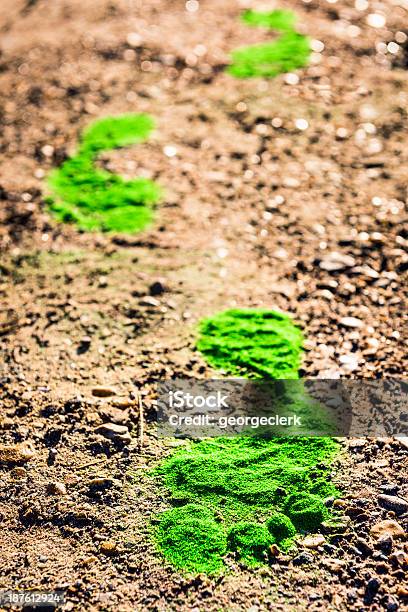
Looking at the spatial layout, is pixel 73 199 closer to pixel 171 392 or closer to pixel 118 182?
pixel 118 182

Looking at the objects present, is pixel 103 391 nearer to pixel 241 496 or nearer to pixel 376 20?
pixel 241 496

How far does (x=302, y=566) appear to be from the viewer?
2439 mm

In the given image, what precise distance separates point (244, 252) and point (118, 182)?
1157mm

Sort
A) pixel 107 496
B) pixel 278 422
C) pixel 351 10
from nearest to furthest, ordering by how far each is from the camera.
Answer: pixel 107 496
pixel 278 422
pixel 351 10

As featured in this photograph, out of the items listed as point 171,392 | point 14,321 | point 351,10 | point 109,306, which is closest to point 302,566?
point 171,392

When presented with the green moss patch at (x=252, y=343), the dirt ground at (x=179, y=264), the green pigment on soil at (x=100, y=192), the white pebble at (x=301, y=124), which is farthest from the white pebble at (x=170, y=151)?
the green moss patch at (x=252, y=343)

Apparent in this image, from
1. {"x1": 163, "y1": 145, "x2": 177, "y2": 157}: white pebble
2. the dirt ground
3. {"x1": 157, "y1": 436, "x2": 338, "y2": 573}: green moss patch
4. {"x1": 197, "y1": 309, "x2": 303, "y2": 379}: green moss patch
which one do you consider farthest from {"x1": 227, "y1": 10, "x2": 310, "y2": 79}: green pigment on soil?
{"x1": 157, "y1": 436, "x2": 338, "y2": 573}: green moss patch

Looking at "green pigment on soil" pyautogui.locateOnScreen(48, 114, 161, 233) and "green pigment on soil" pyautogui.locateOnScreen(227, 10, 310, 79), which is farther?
"green pigment on soil" pyautogui.locateOnScreen(227, 10, 310, 79)

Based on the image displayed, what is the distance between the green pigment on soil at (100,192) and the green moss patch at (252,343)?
3.40ft

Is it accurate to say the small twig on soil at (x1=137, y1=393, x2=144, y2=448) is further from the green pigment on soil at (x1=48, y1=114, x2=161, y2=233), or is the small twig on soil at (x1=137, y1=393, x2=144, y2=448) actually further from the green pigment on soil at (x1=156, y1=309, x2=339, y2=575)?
the green pigment on soil at (x1=48, y1=114, x2=161, y2=233)

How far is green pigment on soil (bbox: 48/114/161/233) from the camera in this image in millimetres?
4207

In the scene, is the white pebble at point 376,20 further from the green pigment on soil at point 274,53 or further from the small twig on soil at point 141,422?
the small twig on soil at point 141,422

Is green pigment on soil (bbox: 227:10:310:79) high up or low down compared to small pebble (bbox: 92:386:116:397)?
up

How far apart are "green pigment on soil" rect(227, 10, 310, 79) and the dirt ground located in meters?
0.14
